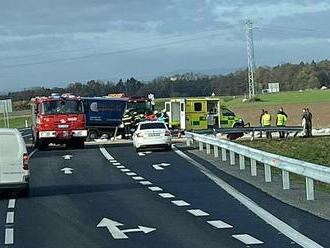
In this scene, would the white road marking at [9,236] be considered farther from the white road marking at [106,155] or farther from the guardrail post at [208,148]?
the guardrail post at [208,148]

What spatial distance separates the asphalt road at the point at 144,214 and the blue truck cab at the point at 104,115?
1133 inches

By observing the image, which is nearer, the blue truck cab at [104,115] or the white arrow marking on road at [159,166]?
the white arrow marking on road at [159,166]

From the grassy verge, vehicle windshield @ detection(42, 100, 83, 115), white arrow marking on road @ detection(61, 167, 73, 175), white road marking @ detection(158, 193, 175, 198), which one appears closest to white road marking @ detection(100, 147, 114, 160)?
vehicle windshield @ detection(42, 100, 83, 115)

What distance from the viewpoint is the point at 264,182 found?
19844 mm

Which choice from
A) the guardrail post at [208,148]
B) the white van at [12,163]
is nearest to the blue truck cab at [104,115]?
the guardrail post at [208,148]

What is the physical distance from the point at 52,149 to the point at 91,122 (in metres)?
13.3

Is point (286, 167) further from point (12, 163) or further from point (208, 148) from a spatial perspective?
point (208, 148)

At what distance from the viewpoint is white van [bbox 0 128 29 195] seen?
18000 millimetres

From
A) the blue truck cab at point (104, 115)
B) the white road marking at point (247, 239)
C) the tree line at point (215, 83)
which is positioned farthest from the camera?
the tree line at point (215, 83)

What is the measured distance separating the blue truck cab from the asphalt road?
28.8 meters

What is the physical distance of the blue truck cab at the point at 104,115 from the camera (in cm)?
5409

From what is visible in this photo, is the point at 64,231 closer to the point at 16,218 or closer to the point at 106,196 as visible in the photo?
the point at 16,218

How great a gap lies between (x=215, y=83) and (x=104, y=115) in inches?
3643

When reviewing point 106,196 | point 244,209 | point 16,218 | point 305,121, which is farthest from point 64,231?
point 305,121
